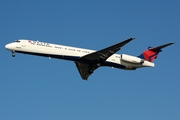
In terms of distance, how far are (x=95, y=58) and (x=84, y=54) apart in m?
1.07

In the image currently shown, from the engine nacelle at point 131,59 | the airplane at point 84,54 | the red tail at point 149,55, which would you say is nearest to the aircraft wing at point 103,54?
the airplane at point 84,54

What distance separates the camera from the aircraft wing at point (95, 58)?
30269mm

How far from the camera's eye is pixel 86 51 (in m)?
32.1

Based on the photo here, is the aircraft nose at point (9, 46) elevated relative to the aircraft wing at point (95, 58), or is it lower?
elevated

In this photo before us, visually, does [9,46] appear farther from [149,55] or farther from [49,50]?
[149,55]

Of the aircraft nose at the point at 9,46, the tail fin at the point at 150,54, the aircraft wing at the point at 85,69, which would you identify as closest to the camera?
the aircraft nose at the point at 9,46

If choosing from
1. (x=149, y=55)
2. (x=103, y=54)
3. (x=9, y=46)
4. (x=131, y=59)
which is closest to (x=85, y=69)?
(x=103, y=54)

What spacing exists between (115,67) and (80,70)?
150 inches

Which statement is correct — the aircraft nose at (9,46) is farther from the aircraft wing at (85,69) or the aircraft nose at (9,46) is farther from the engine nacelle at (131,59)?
the engine nacelle at (131,59)

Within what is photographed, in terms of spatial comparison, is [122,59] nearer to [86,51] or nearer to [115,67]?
[115,67]

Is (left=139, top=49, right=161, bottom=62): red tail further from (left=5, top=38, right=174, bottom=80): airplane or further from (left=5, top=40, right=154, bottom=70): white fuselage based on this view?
(left=5, top=40, right=154, bottom=70): white fuselage

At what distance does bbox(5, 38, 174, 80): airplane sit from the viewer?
30.9 m

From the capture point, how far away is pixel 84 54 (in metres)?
31.8

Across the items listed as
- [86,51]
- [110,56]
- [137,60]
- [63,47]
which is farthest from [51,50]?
[137,60]
